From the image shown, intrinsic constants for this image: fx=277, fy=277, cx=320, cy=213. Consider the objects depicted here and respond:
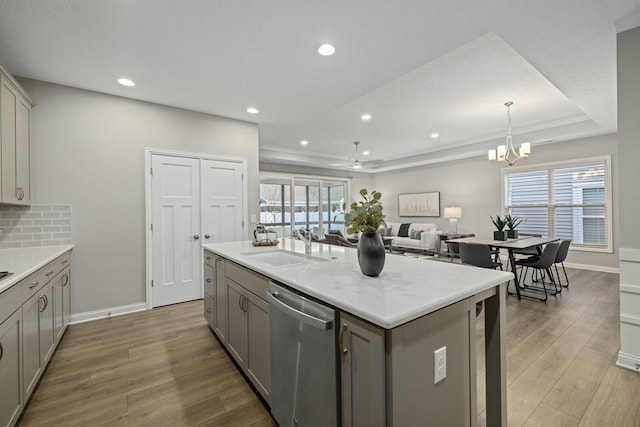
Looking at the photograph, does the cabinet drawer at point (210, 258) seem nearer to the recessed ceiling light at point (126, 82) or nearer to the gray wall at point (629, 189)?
the recessed ceiling light at point (126, 82)

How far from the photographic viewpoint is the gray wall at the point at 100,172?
296 cm

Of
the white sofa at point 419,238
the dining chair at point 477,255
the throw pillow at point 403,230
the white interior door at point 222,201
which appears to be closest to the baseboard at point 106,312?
the white interior door at point 222,201

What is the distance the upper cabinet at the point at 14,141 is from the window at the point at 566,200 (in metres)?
8.02

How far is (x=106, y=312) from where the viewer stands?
320cm

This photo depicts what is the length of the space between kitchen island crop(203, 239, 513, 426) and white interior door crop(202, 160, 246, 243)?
2.41 metres

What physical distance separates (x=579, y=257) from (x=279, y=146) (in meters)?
6.75

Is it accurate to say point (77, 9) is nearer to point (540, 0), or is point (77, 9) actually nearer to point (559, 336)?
point (540, 0)

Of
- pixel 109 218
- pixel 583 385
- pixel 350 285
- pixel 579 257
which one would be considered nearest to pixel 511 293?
pixel 583 385

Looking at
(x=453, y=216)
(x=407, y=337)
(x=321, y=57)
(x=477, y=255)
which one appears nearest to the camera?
(x=407, y=337)

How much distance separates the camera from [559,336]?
2574 millimetres

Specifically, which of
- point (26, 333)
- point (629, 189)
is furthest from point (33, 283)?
point (629, 189)

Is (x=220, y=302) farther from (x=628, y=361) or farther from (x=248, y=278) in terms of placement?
(x=628, y=361)

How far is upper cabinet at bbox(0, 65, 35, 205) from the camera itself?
2.25 m

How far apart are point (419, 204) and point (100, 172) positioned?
7.47 metres
